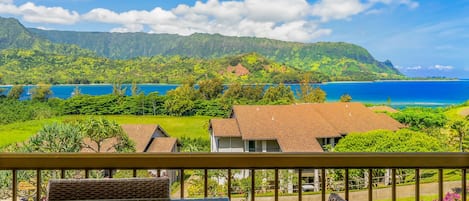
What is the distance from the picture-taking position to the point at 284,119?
10.4ft

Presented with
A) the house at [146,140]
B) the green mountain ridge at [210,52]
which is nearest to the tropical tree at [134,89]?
the green mountain ridge at [210,52]

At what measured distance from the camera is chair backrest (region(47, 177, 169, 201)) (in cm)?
168

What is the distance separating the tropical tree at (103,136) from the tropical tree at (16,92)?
0.53 meters

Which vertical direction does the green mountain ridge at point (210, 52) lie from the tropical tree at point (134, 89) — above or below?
above

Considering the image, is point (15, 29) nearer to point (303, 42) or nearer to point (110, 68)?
point (110, 68)

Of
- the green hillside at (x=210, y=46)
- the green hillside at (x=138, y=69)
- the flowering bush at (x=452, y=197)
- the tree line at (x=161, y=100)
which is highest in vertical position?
the green hillside at (x=210, y=46)

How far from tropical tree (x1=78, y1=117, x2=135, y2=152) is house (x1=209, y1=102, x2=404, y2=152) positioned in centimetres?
62

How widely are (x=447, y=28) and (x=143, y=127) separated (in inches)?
96.3

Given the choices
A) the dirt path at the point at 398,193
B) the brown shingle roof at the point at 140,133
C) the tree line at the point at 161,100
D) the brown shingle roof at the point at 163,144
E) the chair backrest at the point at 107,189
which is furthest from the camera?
the tree line at the point at 161,100

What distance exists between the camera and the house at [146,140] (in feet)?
9.48

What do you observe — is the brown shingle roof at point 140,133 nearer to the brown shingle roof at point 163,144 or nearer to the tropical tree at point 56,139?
the brown shingle roof at point 163,144

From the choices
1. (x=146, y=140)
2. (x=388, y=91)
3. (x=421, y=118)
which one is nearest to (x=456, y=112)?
(x=421, y=118)

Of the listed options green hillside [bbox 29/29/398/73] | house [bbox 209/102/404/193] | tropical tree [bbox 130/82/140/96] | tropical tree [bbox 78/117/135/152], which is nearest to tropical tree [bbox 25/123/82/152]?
tropical tree [bbox 78/117/135/152]

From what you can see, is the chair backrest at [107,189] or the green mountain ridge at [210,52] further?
the green mountain ridge at [210,52]
